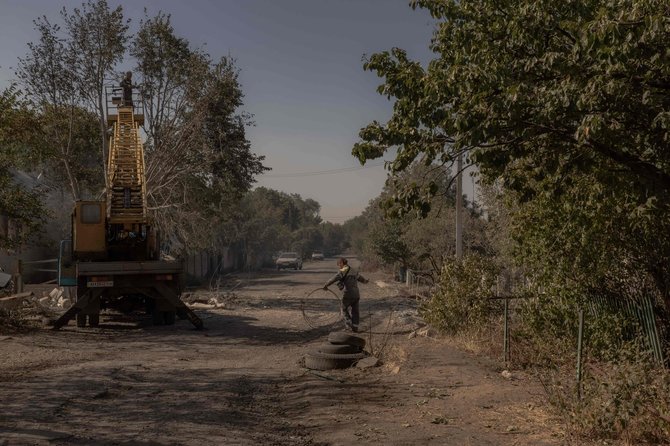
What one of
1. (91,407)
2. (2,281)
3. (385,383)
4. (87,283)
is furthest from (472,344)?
(2,281)

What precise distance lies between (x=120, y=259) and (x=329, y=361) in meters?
8.55

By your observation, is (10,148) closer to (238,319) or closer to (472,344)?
(238,319)

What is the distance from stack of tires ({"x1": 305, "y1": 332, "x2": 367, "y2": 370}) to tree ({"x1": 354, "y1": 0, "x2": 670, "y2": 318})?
359cm

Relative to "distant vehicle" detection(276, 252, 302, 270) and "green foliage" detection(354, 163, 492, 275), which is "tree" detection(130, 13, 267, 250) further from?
"distant vehicle" detection(276, 252, 302, 270)

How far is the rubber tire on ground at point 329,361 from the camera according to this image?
11.3m

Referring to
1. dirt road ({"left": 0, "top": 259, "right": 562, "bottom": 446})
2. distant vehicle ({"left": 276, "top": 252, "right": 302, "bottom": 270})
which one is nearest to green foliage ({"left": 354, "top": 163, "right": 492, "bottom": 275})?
dirt road ({"left": 0, "top": 259, "right": 562, "bottom": 446})

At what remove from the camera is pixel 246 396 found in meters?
9.09

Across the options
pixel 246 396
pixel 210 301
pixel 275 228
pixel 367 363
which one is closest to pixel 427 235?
pixel 210 301

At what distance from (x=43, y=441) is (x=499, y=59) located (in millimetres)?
6774

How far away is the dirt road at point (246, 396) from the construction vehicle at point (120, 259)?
4.22 ft

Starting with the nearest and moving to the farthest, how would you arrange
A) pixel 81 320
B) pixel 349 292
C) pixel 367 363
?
pixel 367 363, pixel 349 292, pixel 81 320

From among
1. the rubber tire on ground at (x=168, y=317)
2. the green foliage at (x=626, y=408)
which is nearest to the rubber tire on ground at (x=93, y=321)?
the rubber tire on ground at (x=168, y=317)

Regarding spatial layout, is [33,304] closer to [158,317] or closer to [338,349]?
[158,317]

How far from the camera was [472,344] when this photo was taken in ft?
39.5
